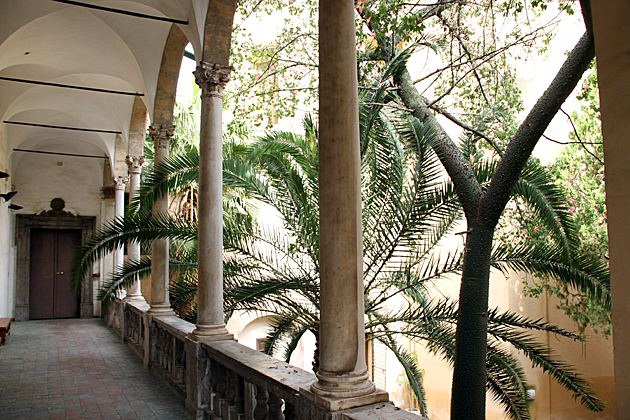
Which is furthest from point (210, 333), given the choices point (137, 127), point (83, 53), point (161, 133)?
point (137, 127)

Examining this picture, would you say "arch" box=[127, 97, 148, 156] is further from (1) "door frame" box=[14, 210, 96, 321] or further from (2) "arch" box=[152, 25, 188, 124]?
(1) "door frame" box=[14, 210, 96, 321]

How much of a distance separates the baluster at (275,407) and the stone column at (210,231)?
1.69 m

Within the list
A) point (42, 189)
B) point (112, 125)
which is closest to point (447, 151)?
point (112, 125)

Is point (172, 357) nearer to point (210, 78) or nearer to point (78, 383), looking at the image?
point (78, 383)

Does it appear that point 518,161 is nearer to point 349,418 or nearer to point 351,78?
point 351,78

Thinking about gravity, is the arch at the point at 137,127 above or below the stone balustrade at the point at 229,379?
above

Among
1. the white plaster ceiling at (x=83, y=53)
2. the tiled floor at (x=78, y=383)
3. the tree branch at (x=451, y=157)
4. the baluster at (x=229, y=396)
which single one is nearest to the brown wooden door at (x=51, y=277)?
the white plaster ceiling at (x=83, y=53)

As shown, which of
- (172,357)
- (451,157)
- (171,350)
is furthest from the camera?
(171,350)

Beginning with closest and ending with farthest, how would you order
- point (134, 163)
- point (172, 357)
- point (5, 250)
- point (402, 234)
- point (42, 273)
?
point (402, 234) → point (172, 357) → point (134, 163) → point (5, 250) → point (42, 273)

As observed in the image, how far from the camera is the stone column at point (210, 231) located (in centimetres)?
532

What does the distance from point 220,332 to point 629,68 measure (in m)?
4.74

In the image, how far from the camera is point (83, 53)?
9078mm

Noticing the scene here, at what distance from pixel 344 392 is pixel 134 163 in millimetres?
9194

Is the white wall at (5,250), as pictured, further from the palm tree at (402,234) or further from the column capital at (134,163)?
the palm tree at (402,234)
